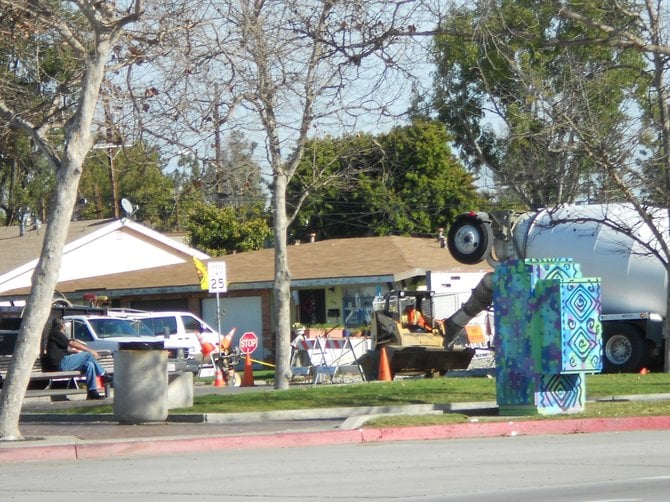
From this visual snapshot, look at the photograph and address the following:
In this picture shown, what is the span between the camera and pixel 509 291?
16891mm

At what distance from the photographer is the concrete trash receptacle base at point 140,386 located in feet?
55.8

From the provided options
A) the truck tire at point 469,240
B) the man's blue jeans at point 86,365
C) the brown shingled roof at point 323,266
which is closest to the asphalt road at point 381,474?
the man's blue jeans at point 86,365

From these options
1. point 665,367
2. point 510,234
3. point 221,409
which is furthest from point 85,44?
point 665,367

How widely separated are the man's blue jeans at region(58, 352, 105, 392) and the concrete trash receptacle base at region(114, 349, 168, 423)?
18.0ft

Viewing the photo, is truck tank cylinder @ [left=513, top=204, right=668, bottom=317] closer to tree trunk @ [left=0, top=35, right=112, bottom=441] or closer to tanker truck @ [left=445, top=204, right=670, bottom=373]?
tanker truck @ [left=445, top=204, right=670, bottom=373]

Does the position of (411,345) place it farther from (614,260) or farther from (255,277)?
(255,277)

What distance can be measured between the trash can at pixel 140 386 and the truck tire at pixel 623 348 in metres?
14.2

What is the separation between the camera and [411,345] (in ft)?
85.2

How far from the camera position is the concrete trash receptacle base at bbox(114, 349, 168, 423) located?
17.0 meters

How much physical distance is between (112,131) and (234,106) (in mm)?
2765

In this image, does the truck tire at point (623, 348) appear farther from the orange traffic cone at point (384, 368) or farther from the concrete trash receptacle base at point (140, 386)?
the concrete trash receptacle base at point (140, 386)

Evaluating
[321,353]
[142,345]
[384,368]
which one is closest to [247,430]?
[384,368]

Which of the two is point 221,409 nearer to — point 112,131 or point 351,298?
point 112,131

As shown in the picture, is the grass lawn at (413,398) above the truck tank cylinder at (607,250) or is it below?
below
